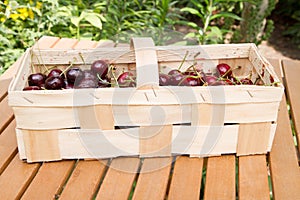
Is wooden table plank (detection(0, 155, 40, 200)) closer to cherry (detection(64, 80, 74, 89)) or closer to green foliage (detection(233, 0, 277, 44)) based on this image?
cherry (detection(64, 80, 74, 89))

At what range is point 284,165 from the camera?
3.33ft

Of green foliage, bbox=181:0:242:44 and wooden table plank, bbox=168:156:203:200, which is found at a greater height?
wooden table plank, bbox=168:156:203:200

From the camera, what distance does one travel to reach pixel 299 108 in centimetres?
129

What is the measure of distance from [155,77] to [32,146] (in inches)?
12.9

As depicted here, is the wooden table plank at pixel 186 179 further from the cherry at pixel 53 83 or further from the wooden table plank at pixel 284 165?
the cherry at pixel 53 83

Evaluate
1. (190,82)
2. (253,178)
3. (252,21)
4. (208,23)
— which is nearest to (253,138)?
(253,178)

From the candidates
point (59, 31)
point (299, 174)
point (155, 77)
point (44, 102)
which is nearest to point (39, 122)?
point (44, 102)

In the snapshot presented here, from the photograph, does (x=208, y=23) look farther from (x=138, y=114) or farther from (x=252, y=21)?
(x=138, y=114)

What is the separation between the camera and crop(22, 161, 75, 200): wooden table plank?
91cm

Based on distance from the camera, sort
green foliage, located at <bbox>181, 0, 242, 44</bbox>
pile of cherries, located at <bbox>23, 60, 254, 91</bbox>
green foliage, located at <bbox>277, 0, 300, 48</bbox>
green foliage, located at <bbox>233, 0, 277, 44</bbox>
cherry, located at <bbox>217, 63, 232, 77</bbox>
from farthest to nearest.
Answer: green foliage, located at <bbox>277, 0, 300, 48</bbox> → green foliage, located at <bbox>233, 0, 277, 44</bbox> → green foliage, located at <bbox>181, 0, 242, 44</bbox> → cherry, located at <bbox>217, 63, 232, 77</bbox> → pile of cherries, located at <bbox>23, 60, 254, 91</bbox>

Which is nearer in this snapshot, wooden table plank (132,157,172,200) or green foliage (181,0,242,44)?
wooden table plank (132,157,172,200)

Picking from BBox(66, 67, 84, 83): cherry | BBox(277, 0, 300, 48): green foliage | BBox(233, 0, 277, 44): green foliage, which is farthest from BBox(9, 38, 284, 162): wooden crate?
BBox(277, 0, 300, 48): green foliage

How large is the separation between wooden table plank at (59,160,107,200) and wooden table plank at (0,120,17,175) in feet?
0.57

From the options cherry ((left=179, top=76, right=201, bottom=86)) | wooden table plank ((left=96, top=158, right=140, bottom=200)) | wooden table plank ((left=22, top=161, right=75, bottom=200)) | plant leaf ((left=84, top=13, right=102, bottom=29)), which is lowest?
plant leaf ((left=84, top=13, right=102, bottom=29))
